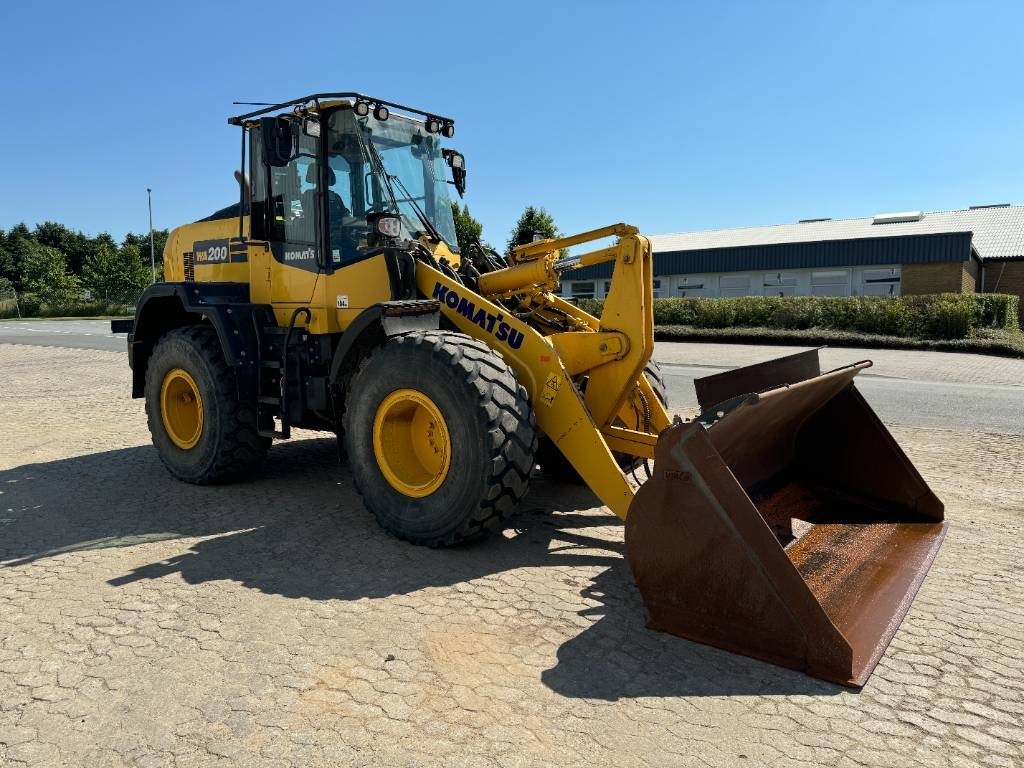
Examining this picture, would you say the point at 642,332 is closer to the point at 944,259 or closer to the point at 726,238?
the point at 944,259

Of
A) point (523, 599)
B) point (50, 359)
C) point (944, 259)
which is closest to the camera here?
point (523, 599)

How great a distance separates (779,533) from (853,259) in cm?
3080

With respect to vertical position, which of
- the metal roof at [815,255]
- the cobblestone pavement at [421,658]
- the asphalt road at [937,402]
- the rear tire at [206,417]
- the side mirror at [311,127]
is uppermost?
the metal roof at [815,255]

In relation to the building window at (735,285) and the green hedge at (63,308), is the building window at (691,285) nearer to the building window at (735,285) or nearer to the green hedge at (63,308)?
the building window at (735,285)

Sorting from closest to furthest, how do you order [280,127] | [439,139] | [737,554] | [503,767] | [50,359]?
[503,767] < [737,554] < [280,127] < [439,139] < [50,359]

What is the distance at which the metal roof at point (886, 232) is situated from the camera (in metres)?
33.8

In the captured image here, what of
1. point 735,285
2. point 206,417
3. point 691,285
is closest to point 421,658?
point 206,417

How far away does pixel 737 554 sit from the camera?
3.34 m

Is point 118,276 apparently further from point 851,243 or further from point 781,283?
point 851,243

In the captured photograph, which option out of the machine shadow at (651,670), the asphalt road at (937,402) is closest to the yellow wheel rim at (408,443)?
the machine shadow at (651,670)

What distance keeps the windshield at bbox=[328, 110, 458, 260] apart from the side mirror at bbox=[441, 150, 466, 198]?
1.59 feet

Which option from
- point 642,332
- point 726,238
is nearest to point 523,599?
point 642,332

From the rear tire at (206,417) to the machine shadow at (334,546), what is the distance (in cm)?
20

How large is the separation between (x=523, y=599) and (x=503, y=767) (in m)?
1.43
